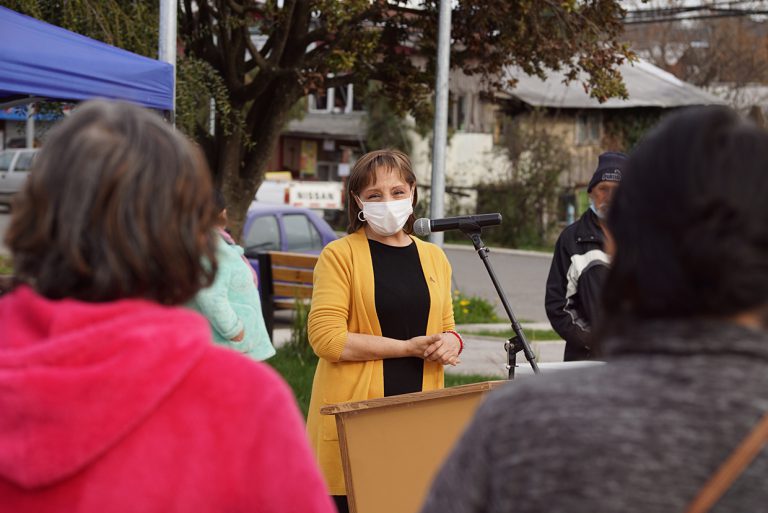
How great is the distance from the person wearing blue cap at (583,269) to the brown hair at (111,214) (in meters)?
2.82

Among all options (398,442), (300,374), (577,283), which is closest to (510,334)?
(300,374)

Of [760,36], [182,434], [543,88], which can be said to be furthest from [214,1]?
[760,36]

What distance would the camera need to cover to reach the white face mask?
411 centimetres

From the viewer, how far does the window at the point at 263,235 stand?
13734 millimetres

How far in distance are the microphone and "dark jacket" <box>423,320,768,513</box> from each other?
2559 mm

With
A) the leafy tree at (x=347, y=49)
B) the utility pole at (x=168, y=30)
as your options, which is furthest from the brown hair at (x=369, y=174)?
the leafy tree at (x=347, y=49)

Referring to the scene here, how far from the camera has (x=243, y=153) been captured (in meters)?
12.7

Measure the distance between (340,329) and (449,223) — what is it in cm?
58

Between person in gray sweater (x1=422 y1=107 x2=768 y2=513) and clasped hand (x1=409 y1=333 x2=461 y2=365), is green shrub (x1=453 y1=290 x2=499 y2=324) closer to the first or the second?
clasped hand (x1=409 y1=333 x2=461 y2=365)

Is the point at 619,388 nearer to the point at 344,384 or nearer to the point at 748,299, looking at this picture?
the point at 748,299

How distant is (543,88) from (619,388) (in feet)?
119

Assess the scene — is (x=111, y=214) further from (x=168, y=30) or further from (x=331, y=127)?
(x=331, y=127)

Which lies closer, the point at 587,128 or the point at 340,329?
the point at 340,329

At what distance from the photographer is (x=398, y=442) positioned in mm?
3570
